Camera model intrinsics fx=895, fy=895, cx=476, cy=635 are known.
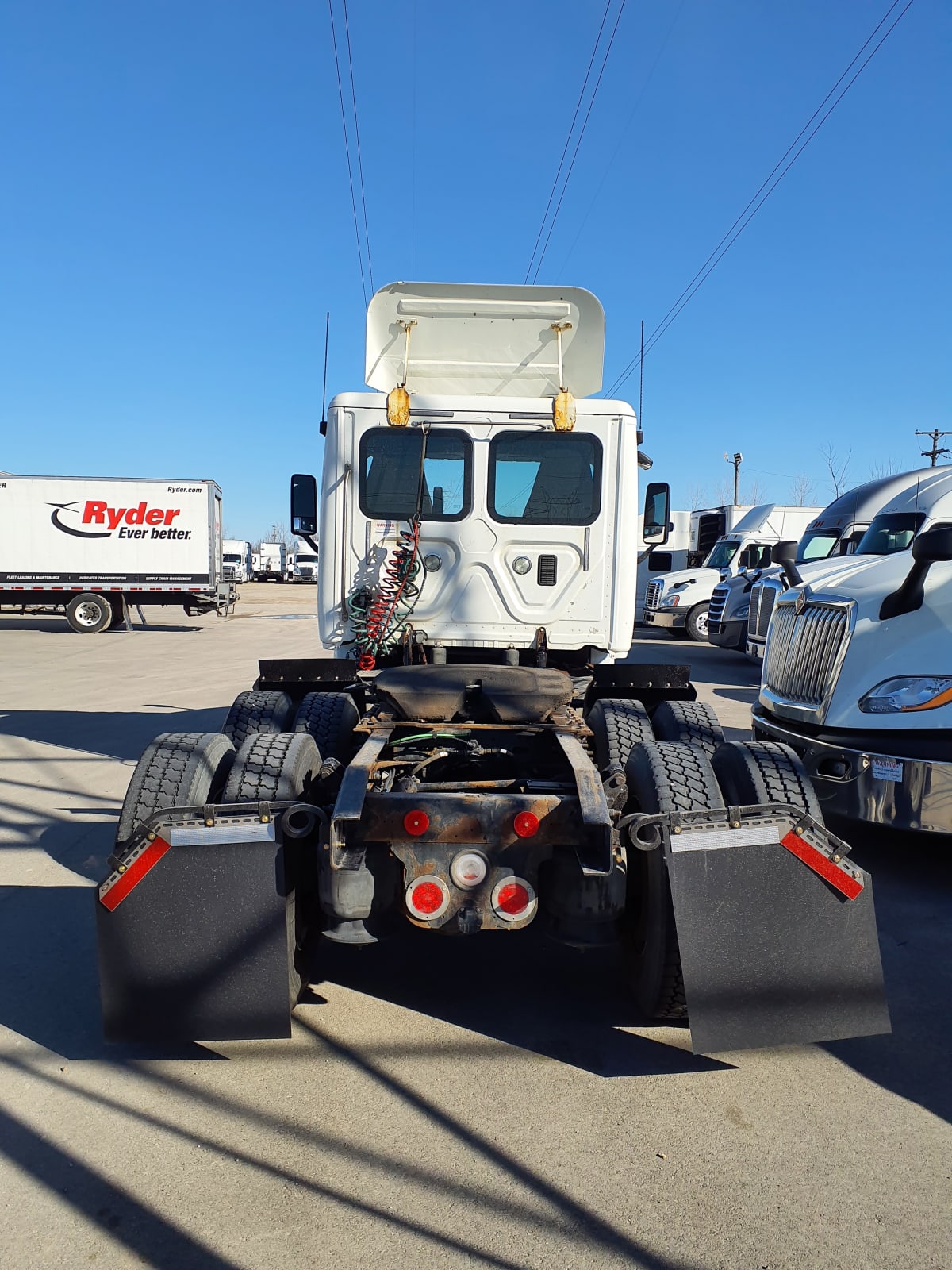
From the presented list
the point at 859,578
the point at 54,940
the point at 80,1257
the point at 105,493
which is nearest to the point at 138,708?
the point at 54,940

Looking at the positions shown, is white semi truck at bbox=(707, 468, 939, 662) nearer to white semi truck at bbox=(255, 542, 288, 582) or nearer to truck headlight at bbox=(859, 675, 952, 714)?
truck headlight at bbox=(859, 675, 952, 714)

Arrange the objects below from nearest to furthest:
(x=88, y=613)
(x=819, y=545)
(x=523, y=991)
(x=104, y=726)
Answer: (x=523, y=991), (x=104, y=726), (x=819, y=545), (x=88, y=613)

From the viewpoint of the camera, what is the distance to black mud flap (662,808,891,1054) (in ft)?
9.83

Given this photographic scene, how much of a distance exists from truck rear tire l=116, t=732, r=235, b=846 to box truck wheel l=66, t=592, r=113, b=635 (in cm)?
2158

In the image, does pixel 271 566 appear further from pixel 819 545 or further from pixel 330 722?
pixel 330 722

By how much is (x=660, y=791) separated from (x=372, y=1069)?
1431 millimetres

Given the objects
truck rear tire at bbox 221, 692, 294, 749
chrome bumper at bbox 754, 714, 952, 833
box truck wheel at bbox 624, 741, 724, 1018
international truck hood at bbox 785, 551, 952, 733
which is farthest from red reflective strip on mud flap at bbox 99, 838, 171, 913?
international truck hood at bbox 785, 551, 952, 733

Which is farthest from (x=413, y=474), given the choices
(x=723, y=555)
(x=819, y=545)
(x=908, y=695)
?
(x=723, y=555)

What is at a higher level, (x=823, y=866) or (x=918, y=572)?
(x=918, y=572)

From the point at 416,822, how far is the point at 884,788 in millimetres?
3064

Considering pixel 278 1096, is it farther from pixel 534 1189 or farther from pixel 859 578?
pixel 859 578

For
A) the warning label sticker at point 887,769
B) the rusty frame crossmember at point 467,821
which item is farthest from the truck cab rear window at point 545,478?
the rusty frame crossmember at point 467,821

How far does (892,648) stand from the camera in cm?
513

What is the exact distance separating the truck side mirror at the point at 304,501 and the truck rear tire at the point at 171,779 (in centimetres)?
286
